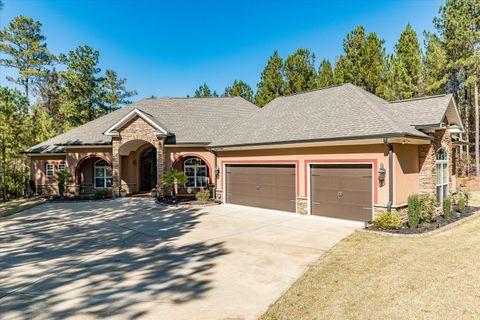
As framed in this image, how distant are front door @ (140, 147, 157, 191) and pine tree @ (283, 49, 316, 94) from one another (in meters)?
16.3

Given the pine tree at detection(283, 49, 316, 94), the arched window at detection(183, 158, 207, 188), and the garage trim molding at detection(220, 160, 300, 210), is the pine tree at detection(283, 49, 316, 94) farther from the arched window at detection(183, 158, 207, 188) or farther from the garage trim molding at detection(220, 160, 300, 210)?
the garage trim molding at detection(220, 160, 300, 210)

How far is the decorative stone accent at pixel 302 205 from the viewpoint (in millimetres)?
12936

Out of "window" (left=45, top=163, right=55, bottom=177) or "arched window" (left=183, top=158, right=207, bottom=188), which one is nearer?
"arched window" (left=183, top=158, right=207, bottom=188)

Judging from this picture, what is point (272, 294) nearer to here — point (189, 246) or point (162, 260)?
point (162, 260)

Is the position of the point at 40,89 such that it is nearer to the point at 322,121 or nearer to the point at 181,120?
the point at 181,120

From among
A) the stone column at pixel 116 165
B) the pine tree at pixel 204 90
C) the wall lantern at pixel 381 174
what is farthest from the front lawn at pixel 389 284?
the pine tree at pixel 204 90

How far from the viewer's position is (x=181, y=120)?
21750 millimetres

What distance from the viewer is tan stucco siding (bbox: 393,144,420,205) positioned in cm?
1059

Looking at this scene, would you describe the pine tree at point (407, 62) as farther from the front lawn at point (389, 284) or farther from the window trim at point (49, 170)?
the window trim at point (49, 170)

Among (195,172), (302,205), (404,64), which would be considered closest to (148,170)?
(195,172)

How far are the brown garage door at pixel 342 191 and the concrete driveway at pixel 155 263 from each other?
0.73 m

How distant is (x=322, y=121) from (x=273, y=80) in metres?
A: 18.6

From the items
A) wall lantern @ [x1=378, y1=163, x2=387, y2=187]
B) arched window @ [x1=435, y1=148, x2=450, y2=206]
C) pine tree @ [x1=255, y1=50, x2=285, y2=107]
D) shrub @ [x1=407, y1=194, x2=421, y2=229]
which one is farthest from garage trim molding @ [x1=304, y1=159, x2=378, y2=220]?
pine tree @ [x1=255, y1=50, x2=285, y2=107]

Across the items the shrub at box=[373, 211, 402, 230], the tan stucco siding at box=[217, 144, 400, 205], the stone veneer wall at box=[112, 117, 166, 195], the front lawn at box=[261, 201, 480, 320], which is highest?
the stone veneer wall at box=[112, 117, 166, 195]
